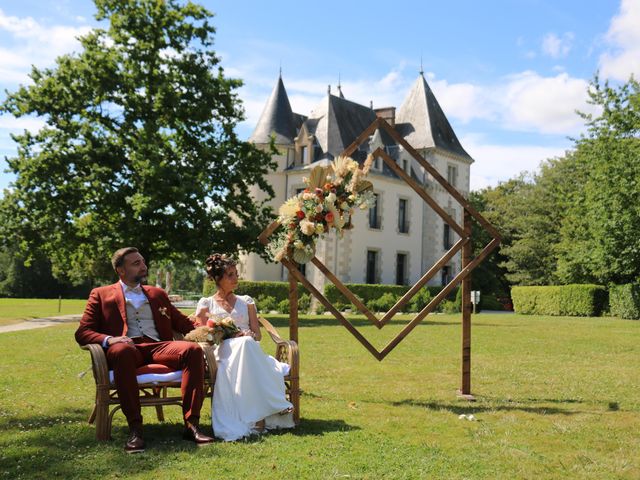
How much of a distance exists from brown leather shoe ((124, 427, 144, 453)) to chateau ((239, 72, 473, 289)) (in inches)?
1286

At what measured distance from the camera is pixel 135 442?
18.3ft

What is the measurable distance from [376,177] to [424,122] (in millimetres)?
6499

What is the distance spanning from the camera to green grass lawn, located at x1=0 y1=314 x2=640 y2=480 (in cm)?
516

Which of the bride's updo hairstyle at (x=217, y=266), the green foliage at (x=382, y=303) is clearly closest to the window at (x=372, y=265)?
the green foliage at (x=382, y=303)

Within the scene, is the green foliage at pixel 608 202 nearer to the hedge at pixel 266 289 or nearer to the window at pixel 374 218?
the window at pixel 374 218

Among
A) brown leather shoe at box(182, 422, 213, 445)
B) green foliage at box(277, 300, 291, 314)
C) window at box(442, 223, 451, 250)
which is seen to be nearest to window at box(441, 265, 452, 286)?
window at box(442, 223, 451, 250)

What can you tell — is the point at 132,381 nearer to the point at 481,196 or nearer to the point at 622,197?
the point at 622,197

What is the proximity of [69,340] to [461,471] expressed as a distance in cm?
1289

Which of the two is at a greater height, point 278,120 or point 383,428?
point 278,120

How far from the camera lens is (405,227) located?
4512 centimetres

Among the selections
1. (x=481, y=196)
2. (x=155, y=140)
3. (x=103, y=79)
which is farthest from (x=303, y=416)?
(x=481, y=196)

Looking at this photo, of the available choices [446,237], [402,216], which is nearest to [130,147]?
[402,216]

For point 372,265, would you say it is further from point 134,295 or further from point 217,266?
point 134,295

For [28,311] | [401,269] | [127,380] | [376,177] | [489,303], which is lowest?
[28,311]
